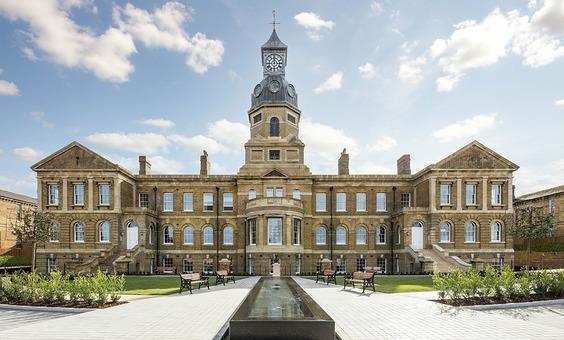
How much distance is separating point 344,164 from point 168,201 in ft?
58.7

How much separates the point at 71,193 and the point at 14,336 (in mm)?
29041

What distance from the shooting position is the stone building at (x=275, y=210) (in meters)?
35.2

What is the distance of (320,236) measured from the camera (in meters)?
39.3

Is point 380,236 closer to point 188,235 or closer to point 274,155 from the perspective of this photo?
point 274,155

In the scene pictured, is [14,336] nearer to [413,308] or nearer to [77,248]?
[413,308]

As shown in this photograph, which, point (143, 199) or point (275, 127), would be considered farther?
point (275, 127)

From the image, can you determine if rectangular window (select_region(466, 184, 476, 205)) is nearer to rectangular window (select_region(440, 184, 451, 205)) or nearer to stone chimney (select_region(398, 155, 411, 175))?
rectangular window (select_region(440, 184, 451, 205))

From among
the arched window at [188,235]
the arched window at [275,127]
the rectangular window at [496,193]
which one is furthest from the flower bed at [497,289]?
the arched window at [188,235]

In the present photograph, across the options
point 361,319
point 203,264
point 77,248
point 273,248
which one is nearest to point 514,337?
point 361,319

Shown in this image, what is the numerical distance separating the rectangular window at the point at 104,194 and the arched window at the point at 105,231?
186cm

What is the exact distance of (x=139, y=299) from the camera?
56.6 feet

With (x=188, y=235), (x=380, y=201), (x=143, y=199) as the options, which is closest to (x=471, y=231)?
(x=380, y=201)

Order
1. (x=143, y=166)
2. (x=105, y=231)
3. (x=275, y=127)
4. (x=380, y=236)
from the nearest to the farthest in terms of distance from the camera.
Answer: (x=105, y=231), (x=380, y=236), (x=143, y=166), (x=275, y=127)

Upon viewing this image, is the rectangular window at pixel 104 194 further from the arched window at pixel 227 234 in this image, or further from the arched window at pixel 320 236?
the arched window at pixel 320 236
